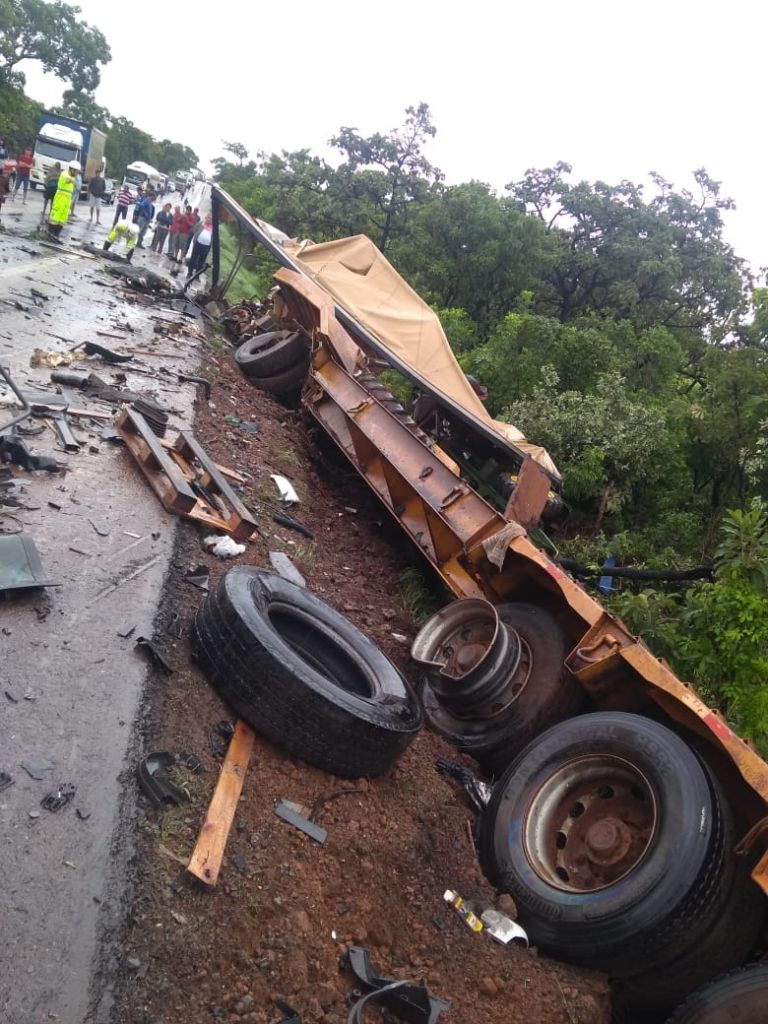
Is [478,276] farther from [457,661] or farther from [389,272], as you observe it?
[457,661]

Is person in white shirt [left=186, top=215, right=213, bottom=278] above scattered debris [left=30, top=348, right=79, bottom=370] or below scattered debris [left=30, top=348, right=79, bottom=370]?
above

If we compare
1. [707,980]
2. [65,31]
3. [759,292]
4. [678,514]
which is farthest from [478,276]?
[65,31]

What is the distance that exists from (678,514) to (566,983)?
7.04 metres

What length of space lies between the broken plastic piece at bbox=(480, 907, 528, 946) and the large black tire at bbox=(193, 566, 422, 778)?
0.83m

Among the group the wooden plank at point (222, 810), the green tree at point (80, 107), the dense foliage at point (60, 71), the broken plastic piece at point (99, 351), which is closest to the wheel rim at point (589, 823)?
the wooden plank at point (222, 810)

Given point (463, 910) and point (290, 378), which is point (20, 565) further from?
point (290, 378)

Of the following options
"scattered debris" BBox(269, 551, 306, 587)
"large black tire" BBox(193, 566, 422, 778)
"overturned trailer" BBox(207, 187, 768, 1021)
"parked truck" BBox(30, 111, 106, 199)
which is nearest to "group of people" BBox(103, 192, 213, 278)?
"parked truck" BBox(30, 111, 106, 199)

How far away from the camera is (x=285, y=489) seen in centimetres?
724

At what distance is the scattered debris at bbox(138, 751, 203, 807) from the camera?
2906 millimetres

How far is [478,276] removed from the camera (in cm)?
1848

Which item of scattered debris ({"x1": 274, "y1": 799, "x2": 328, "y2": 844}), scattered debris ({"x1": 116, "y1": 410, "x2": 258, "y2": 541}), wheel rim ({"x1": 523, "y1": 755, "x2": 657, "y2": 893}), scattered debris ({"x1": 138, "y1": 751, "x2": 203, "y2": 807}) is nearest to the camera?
scattered debris ({"x1": 138, "y1": 751, "x2": 203, "y2": 807})

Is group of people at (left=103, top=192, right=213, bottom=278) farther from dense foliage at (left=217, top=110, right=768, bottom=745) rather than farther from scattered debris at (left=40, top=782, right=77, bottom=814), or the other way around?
scattered debris at (left=40, top=782, right=77, bottom=814)

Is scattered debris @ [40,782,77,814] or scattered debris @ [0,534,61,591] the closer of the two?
scattered debris @ [40,782,77,814]

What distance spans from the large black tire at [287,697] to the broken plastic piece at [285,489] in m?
2.91
